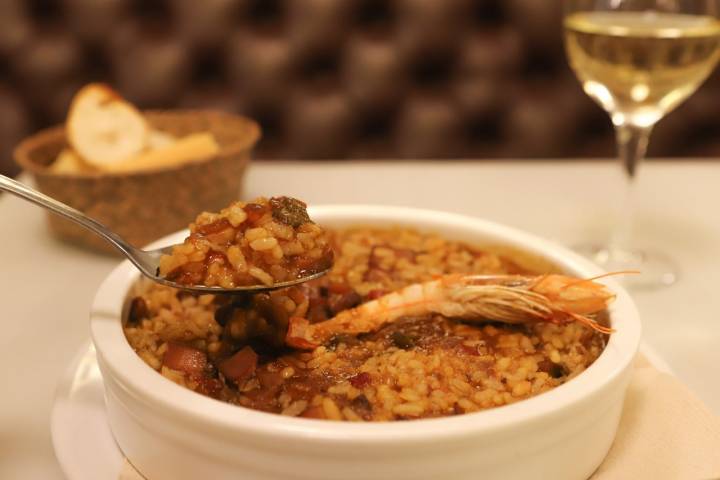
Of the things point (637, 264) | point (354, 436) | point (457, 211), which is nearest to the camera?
point (354, 436)

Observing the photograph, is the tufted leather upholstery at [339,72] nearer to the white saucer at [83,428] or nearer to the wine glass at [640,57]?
the wine glass at [640,57]

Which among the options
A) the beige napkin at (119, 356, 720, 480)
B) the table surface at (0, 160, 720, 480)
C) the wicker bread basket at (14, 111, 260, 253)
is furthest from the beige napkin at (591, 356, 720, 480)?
the wicker bread basket at (14, 111, 260, 253)

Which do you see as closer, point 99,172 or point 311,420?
point 311,420

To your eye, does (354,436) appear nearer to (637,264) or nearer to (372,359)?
(372,359)

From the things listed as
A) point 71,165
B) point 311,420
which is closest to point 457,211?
point 71,165

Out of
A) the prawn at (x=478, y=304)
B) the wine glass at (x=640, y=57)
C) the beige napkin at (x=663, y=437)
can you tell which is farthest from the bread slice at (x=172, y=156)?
the beige napkin at (x=663, y=437)

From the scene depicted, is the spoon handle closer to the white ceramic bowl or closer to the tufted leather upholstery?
the white ceramic bowl
